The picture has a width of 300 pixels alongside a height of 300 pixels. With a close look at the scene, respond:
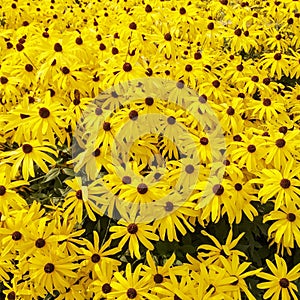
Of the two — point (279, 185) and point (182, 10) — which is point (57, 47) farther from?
point (279, 185)

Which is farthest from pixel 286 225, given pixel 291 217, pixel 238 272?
pixel 238 272

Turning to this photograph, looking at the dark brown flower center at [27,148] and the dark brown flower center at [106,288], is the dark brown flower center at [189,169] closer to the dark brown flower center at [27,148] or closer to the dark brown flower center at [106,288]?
the dark brown flower center at [106,288]

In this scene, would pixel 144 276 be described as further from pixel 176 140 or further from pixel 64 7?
pixel 64 7

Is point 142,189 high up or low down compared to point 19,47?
down

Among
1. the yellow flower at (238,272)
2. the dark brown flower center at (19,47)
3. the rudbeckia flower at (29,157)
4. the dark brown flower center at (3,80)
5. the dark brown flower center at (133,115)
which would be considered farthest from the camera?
the dark brown flower center at (19,47)

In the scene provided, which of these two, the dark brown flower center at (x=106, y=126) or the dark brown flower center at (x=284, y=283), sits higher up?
the dark brown flower center at (x=106, y=126)

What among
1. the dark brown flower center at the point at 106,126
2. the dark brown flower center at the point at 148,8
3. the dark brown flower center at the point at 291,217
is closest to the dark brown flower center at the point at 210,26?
the dark brown flower center at the point at 148,8

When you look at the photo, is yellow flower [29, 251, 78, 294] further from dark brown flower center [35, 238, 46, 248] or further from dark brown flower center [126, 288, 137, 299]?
dark brown flower center [126, 288, 137, 299]

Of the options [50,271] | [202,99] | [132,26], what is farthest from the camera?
[132,26]

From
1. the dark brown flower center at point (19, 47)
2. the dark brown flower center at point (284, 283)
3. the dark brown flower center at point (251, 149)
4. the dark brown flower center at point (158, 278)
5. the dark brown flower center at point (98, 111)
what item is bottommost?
the dark brown flower center at point (284, 283)
